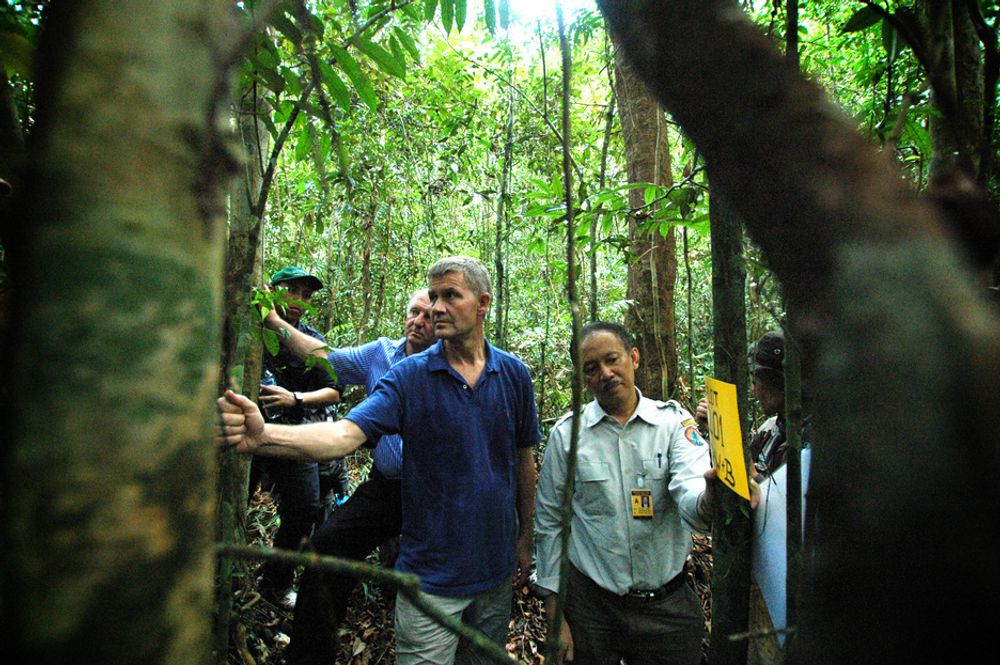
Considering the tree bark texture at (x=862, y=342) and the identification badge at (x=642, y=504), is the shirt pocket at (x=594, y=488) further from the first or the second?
the tree bark texture at (x=862, y=342)

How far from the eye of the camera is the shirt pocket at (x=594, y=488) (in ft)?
7.71

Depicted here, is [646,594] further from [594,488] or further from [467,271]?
[467,271]

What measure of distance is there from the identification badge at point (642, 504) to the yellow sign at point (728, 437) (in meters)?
1.01

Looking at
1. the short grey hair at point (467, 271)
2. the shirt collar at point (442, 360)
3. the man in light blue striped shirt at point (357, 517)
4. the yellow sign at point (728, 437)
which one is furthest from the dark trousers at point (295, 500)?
the yellow sign at point (728, 437)

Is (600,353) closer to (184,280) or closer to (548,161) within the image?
(184,280)

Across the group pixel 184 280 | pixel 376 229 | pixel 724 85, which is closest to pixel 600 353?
pixel 724 85

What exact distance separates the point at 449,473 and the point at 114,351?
2.04 metres

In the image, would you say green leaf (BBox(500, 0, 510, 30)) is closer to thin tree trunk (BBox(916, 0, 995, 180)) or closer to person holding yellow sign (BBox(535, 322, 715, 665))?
thin tree trunk (BBox(916, 0, 995, 180))

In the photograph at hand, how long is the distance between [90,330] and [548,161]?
17.3 ft

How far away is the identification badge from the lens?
89.8 inches

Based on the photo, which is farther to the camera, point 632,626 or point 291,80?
point 632,626

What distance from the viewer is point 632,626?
223 cm

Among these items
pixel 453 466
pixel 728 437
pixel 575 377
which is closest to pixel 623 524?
pixel 453 466

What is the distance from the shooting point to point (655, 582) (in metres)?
2.24
